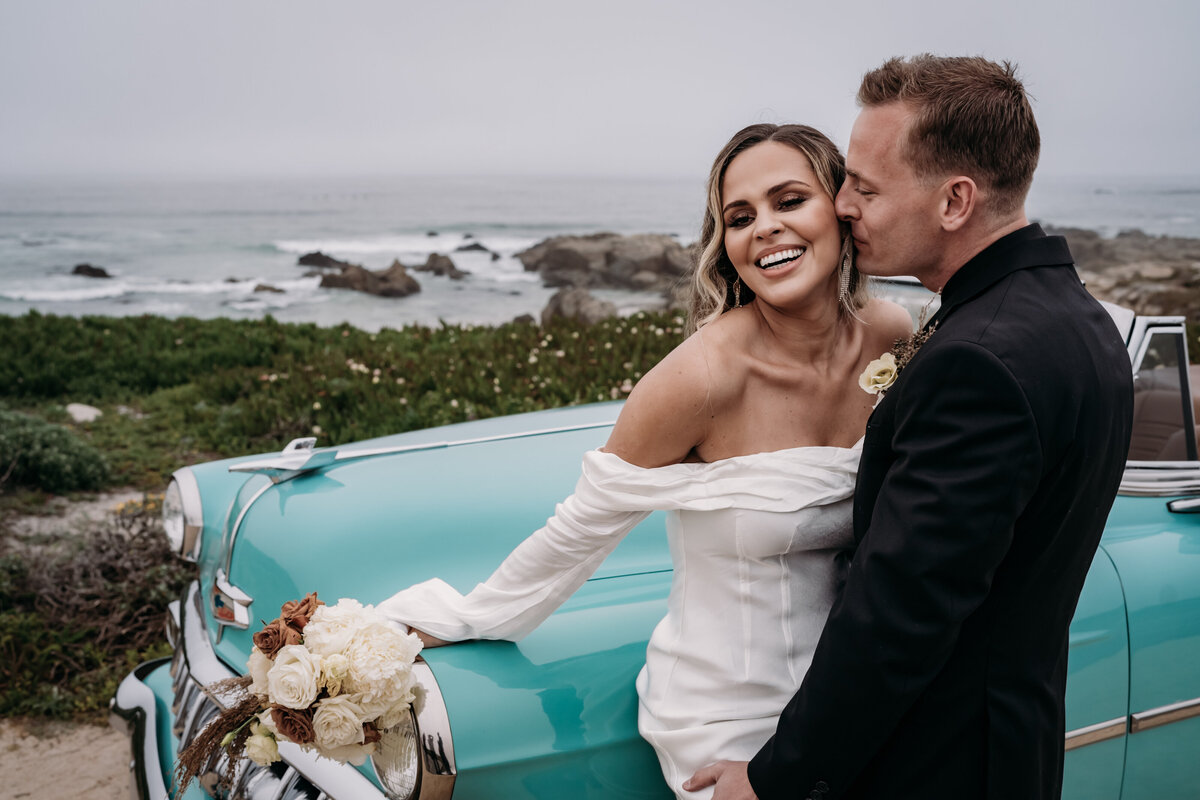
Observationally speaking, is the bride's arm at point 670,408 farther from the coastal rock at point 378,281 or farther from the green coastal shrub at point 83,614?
the coastal rock at point 378,281

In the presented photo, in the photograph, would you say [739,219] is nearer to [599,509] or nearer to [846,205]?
[846,205]

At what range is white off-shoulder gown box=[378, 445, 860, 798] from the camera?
172 centimetres

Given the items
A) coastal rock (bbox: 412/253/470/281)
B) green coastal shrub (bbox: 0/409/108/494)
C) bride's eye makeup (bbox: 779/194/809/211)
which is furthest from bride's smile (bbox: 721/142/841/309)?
coastal rock (bbox: 412/253/470/281)

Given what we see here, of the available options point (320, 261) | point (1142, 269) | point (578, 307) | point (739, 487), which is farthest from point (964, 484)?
point (320, 261)

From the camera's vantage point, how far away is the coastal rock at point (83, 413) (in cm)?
736

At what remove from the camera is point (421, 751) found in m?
1.68

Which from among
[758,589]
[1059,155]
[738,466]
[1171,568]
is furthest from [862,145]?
[1059,155]

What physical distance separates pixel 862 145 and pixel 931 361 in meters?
0.43

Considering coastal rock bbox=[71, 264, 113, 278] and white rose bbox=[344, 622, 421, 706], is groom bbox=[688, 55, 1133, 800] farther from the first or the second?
coastal rock bbox=[71, 264, 113, 278]

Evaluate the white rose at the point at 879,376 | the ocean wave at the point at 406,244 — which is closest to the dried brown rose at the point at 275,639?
the white rose at the point at 879,376

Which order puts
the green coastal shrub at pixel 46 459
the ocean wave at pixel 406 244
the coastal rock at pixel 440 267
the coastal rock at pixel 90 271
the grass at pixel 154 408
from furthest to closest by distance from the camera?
the ocean wave at pixel 406 244 < the coastal rock at pixel 440 267 < the coastal rock at pixel 90 271 < the green coastal shrub at pixel 46 459 < the grass at pixel 154 408

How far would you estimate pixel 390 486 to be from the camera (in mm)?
2652

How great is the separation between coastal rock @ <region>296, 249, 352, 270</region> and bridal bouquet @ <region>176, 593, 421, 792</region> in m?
21.3

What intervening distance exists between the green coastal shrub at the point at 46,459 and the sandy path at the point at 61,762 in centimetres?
228
